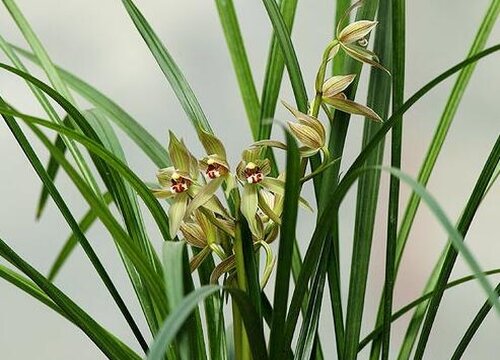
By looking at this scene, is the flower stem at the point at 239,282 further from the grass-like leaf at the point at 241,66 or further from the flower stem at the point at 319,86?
the grass-like leaf at the point at 241,66

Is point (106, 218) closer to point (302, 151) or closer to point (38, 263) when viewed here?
point (302, 151)

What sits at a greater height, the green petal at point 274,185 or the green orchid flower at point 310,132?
the green orchid flower at point 310,132

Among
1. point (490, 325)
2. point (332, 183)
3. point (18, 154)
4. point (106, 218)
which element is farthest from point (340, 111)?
point (18, 154)

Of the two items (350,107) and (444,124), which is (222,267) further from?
(444,124)

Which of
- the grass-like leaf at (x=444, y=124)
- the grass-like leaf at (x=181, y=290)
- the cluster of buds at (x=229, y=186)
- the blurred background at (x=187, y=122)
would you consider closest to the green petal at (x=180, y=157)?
the cluster of buds at (x=229, y=186)

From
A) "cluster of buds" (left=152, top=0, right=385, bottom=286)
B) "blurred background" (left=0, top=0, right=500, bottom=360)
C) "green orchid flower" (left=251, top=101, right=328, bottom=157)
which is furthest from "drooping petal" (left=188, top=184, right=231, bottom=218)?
"blurred background" (left=0, top=0, right=500, bottom=360)

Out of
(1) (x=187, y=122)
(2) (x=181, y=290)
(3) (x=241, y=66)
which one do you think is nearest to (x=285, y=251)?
(2) (x=181, y=290)

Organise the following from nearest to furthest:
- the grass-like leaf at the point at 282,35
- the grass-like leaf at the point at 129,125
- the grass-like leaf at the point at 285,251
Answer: the grass-like leaf at the point at 285,251
the grass-like leaf at the point at 282,35
the grass-like leaf at the point at 129,125
